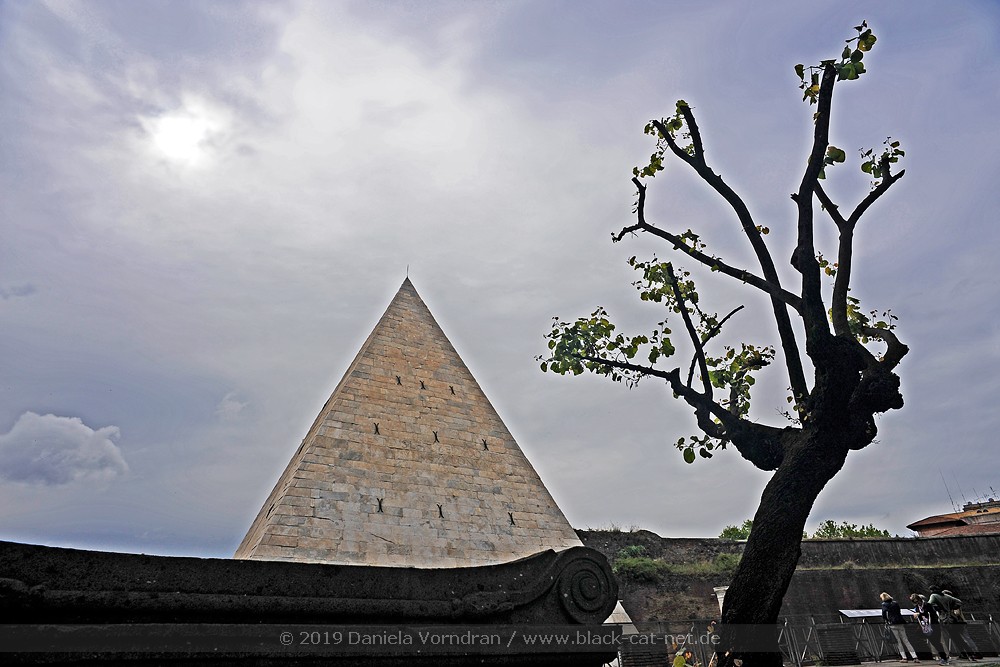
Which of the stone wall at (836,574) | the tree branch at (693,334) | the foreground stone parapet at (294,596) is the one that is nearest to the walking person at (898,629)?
the stone wall at (836,574)

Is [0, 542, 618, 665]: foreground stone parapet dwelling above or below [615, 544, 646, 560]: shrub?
below

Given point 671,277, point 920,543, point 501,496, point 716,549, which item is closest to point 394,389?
point 501,496

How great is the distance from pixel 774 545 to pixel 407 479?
8.16 meters

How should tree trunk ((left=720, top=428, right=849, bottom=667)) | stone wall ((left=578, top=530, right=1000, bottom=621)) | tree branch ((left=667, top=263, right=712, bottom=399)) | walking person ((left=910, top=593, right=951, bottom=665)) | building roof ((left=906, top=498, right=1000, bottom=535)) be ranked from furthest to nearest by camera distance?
building roof ((left=906, top=498, right=1000, bottom=535)), stone wall ((left=578, top=530, right=1000, bottom=621)), walking person ((left=910, top=593, right=951, bottom=665)), tree branch ((left=667, top=263, right=712, bottom=399)), tree trunk ((left=720, top=428, right=849, bottom=667))

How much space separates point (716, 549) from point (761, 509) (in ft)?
53.3

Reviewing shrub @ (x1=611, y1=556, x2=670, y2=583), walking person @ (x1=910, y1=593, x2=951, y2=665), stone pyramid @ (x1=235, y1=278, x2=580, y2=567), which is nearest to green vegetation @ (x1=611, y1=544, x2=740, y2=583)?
shrub @ (x1=611, y1=556, x2=670, y2=583)

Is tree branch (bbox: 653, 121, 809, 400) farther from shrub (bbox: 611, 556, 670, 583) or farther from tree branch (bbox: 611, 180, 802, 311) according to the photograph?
shrub (bbox: 611, 556, 670, 583)

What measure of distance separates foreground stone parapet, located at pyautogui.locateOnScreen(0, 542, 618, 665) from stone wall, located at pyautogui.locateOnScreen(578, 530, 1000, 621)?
12770mm

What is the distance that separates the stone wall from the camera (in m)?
14.0

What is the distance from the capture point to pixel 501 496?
11.8 metres

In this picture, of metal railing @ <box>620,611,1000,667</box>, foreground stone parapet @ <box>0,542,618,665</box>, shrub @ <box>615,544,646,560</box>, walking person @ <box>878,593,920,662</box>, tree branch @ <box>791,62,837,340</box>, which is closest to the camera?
foreground stone parapet @ <box>0,542,618,665</box>

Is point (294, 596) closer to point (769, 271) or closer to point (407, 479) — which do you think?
point (769, 271)

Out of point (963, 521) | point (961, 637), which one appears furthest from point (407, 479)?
point (963, 521)

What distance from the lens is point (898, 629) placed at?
374 inches
